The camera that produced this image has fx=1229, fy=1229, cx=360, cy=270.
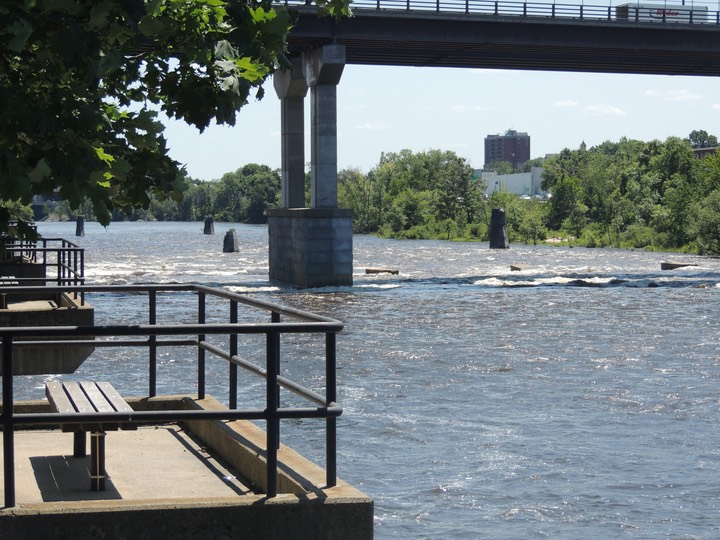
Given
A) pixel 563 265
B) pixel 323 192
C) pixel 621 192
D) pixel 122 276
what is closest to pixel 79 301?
pixel 323 192

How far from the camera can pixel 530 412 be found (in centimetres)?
2044

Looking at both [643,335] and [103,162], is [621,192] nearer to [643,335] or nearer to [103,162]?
[643,335]

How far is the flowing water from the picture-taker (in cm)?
1409

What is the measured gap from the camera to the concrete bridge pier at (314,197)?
5331cm

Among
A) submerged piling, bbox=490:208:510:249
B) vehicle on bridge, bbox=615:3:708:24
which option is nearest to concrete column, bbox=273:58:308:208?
vehicle on bridge, bbox=615:3:708:24

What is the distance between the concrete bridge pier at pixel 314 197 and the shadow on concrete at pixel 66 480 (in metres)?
44.1

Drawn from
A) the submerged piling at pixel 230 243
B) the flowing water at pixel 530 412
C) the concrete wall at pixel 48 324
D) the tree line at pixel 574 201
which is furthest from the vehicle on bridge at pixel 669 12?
the concrete wall at pixel 48 324

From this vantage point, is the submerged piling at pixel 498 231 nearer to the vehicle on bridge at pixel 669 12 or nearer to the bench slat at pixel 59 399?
the vehicle on bridge at pixel 669 12

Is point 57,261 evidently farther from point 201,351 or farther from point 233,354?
point 233,354

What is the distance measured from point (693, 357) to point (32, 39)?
2422 centimetres

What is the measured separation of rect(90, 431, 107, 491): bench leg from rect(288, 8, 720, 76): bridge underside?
1739 inches

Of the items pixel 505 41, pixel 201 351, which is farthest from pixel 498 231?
pixel 201 351

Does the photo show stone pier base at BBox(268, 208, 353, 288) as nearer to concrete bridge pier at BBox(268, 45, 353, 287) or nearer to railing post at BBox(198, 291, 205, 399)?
concrete bridge pier at BBox(268, 45, 353, 287)

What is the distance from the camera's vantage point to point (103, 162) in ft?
20.8
